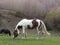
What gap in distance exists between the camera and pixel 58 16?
48.3m

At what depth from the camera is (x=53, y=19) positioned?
4775 cm

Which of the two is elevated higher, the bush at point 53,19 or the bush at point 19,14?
the bush at point 19,14

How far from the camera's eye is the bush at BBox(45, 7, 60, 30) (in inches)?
1838

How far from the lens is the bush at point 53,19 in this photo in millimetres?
46688

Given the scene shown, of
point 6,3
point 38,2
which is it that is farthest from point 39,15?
point 6,3

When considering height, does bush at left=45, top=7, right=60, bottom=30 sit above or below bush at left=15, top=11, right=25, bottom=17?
below

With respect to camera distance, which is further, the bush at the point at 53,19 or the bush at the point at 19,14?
the bush at the point at 19,14

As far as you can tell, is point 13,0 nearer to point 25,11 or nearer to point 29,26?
point 25,11

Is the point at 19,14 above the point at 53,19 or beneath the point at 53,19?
above

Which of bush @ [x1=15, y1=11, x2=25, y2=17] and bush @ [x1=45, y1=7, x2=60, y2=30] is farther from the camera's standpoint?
bush @ [x1=15, y1=11, x2=25, y2=17]

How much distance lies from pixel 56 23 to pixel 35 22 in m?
22.4

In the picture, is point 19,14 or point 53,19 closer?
point 53,19

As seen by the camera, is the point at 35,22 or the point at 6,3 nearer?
the point at 35,22

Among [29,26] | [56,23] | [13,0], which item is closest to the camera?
[29,26]
